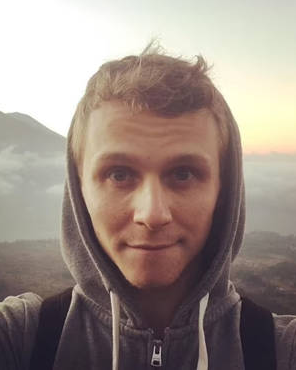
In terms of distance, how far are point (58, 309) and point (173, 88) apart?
65 cm

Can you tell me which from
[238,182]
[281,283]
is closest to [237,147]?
[238,182]

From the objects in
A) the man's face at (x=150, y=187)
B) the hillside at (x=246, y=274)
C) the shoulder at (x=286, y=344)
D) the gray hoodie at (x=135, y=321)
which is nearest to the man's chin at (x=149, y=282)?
the man's face at (x=150, y=187)

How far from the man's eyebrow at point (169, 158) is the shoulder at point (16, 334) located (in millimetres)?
445

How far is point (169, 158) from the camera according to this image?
0.89 metres

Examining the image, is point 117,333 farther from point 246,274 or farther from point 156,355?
point 246,274

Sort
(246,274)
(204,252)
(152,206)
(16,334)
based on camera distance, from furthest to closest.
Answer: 1. (246,274)
2. (204,252)
3. (16,334)
4. (152,206)

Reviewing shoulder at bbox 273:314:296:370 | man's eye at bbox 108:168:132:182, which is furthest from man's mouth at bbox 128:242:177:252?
shoulder at bbox 273:314:296:370

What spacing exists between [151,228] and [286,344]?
0.47 m

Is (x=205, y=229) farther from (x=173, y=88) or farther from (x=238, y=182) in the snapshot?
(x=173, y=88)

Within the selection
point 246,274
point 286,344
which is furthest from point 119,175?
point 246,274

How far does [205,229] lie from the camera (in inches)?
38.0

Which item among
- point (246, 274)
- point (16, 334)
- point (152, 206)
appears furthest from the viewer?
point (246, 274)

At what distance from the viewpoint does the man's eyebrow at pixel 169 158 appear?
0.89 metres

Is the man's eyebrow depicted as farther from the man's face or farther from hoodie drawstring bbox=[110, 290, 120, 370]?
hoodie drawstring bbox=[110, 290, 120, 370]
